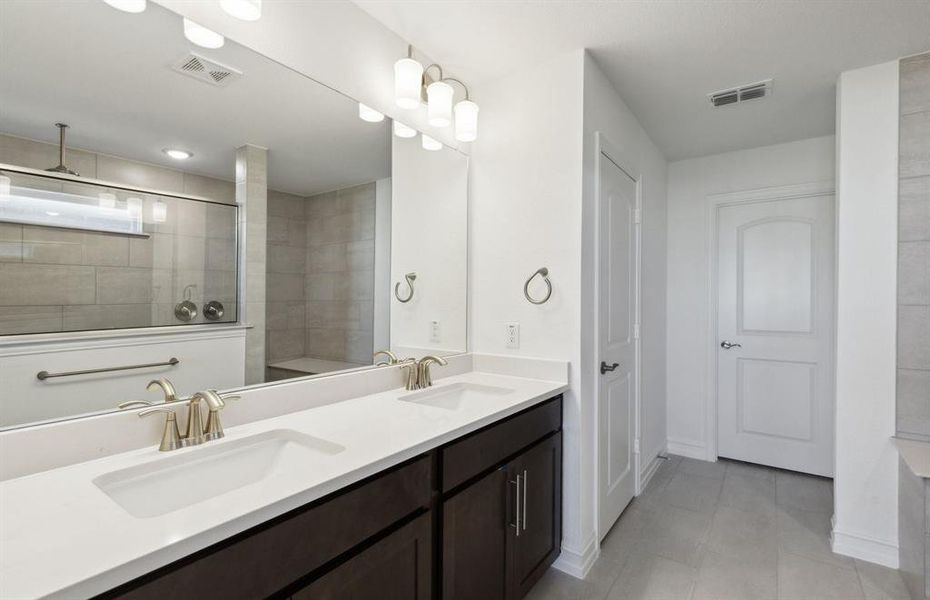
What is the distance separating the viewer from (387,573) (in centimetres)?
108

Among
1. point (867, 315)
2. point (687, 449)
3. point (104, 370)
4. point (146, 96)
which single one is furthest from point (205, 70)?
point (687, 449)

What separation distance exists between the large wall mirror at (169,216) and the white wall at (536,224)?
22.6 inches

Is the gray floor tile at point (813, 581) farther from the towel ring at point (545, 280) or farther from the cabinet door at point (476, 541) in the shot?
the towel ring at point (545, 280)

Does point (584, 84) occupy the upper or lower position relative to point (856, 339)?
upper

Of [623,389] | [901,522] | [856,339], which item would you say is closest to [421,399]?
[623,389]

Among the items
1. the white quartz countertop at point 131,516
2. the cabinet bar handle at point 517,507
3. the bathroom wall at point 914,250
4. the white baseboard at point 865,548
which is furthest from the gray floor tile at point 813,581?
the white quartz countertop at point 131,516

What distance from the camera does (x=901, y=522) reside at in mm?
2020

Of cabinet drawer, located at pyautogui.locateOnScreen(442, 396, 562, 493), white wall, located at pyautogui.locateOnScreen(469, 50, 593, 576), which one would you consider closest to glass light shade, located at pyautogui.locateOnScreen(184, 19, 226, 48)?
white wall, located at pyautogui.locateOnScreen(469, 50, 593, 576)

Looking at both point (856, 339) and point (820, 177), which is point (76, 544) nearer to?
point (856, 339)

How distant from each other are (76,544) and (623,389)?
239 cm

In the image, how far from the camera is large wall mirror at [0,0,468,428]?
999 millimetres

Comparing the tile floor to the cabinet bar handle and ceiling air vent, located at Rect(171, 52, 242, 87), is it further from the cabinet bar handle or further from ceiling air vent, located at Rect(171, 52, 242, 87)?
ceiling air vent, located at Rect(171, 52, 242, 87)

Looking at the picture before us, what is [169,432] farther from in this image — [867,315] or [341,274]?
[867,315]

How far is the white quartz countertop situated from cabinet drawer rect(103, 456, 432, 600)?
0.10 ft
